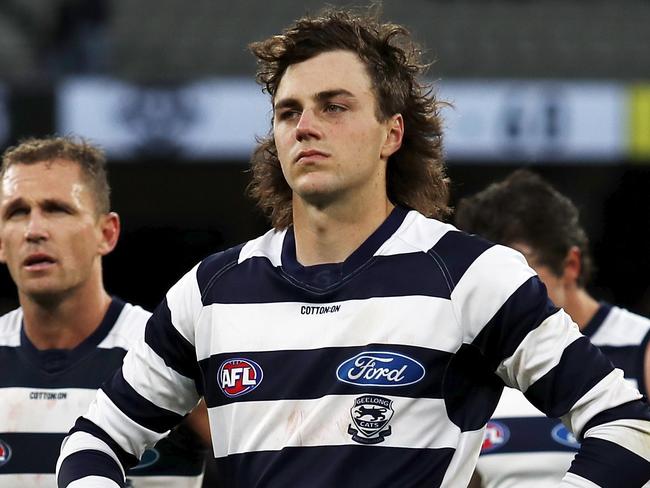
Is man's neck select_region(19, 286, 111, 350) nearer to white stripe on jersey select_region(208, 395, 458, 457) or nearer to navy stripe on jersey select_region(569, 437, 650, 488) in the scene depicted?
white stripe on jersey select_region(208, 395, 458, 457)

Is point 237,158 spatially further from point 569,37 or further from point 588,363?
point 588,363

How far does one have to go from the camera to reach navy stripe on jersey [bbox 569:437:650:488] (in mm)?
2549

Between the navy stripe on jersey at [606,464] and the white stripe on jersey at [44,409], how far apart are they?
1.66 meters

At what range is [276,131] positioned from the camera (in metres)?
2.96

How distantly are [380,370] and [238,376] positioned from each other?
1.15 feet

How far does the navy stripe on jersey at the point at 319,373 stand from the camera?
2.73 m

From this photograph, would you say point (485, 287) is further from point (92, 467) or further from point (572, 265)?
point (572, 265)

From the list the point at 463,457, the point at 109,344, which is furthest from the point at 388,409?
the point at 109,344

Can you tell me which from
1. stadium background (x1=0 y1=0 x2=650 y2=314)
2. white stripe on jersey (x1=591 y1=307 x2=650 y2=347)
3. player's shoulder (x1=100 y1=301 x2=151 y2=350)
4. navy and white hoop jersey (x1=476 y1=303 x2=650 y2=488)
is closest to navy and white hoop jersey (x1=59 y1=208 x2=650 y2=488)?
player's shoulder (x1=100 y1=301 x2=151 y2=350)

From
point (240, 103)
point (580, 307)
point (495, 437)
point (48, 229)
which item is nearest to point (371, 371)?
point (48, 229)

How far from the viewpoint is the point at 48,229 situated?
379cm

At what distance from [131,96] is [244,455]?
7.29 m

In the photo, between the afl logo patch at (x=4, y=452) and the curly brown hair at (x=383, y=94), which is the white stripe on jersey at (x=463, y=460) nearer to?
the curly brown hair at (x=383, y=94)

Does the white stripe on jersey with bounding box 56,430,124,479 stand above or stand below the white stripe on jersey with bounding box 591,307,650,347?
above
